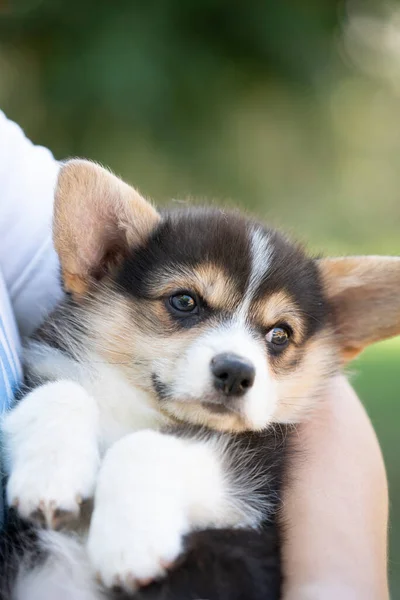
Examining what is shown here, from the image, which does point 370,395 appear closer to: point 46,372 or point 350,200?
point 46,372

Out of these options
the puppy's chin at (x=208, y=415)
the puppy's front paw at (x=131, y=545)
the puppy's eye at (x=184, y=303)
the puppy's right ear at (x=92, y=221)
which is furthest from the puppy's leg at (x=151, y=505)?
the puppy's right ear at (x=92, y=221)

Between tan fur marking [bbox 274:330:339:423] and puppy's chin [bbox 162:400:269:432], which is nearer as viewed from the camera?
puppy's chin [bbox 162:400:269:432]

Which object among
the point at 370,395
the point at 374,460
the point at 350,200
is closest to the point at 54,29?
the point at 350,200

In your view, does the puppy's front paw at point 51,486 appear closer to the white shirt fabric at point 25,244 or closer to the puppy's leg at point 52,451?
the puppy's leg at point 52,451

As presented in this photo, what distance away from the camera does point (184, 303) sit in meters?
1.93

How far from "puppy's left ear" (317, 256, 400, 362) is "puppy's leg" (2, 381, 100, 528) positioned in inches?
32.6

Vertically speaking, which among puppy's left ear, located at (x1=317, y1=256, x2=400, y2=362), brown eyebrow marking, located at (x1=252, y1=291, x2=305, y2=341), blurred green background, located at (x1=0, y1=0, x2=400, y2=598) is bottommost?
brown eyebrow marking, located at (x1=252, y1=291, x2=305, y2=341)

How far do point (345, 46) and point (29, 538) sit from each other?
5816 mm

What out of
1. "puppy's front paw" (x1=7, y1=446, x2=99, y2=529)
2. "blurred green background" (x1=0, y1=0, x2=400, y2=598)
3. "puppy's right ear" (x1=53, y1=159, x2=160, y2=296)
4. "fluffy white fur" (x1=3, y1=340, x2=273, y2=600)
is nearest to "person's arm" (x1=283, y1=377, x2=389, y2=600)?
"fluffy white fur" (x1=3, y1=340, x2=273, y2=600)

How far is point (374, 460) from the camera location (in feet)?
6.87

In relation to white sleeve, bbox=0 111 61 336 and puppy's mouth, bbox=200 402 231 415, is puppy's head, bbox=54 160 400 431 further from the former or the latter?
white sleeve, bbox=0 111 61 336

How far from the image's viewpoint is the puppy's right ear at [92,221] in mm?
1876

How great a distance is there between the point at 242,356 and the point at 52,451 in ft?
1.58

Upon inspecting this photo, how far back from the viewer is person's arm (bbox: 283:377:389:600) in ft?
5.57
